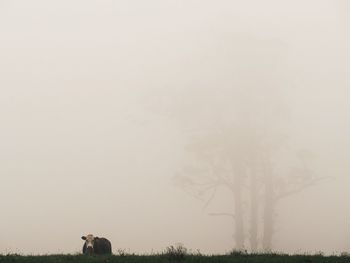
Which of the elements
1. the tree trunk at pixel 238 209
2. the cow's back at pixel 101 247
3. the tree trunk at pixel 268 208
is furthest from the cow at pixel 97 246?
the tree trunk at pixel 268 208

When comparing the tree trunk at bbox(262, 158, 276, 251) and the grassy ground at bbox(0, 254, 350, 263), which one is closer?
the grassy ground at bbox(0, 254, 350, 263)

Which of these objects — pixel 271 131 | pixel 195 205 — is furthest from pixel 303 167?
pixel 195 205

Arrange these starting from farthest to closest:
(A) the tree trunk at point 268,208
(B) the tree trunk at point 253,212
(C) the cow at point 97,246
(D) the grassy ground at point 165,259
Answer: (A) the tree trunk at point 268,208
(B) the tree trunk at point 253,212
(C) the cow at point 97,246
(D) the grassy ground at point 165,259

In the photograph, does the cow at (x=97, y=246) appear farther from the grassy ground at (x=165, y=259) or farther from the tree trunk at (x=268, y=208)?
the tree trunk at (x=268, y=208)

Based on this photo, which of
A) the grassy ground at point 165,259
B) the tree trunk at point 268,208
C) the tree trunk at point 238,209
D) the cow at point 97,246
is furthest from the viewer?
the tree trunk at point 268,208

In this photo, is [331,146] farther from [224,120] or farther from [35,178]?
[35,178]

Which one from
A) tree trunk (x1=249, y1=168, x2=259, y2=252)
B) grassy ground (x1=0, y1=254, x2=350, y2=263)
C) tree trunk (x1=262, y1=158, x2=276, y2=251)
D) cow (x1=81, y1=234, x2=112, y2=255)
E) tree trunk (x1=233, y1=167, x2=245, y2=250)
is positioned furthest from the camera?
tree trunk (x1=262, y1=158, x2=276, y2=251)

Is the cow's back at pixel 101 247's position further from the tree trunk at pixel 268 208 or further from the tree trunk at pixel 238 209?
the tree trunk at pixel 268 208

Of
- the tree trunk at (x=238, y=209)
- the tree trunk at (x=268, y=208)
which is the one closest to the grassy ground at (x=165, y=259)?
the tree trunk at (x=238, y=209)

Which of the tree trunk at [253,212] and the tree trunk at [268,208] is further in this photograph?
the tree trunk at [268,208]

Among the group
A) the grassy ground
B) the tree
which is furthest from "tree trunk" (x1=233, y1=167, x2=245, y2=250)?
the grassy ground

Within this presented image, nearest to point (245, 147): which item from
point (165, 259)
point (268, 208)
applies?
point (268, 208)

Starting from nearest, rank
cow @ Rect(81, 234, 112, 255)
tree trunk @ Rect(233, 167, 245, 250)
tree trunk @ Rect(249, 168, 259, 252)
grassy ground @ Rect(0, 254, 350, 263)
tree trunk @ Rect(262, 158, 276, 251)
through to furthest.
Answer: grassy ground @ Rect(0, 254, 350, 263) < cow @ Rect(81, 234, 112, 255) < tree trunk @ Rect(249, 168, 259, 252) < tree trunk @ Rect(233, 167, 245, 250) < tree trunk @ Rect(262, 158, 276, 251)

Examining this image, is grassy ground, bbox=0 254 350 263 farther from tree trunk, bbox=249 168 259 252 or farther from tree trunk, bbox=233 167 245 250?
tree trunk, bbox=233 167 245 250
